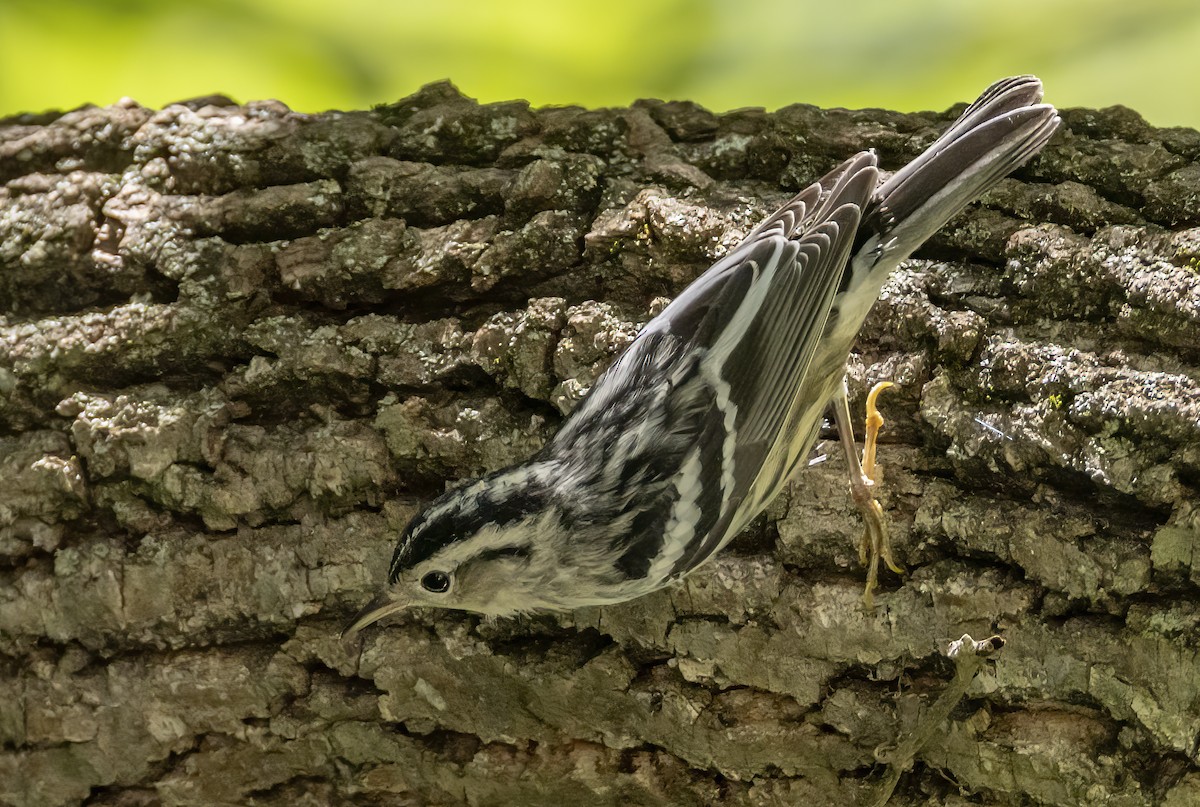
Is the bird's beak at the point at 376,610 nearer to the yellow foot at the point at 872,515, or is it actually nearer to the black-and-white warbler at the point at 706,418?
the black-and-white warbler at the point at 706,418

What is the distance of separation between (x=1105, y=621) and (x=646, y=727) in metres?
1.04

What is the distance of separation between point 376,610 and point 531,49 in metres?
1.67

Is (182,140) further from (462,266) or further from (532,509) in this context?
(532,509)

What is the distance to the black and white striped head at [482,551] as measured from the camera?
2170mm

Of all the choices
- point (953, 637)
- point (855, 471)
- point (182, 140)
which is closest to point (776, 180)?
point (855, 471)

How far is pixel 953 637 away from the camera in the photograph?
2.17 m

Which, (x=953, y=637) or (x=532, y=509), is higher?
(x=532, y=509)

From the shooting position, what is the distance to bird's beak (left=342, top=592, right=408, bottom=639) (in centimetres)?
224

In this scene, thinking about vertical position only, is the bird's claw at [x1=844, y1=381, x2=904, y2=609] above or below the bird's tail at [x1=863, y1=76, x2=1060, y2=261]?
below

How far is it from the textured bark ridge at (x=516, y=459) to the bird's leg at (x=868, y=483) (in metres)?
0.04

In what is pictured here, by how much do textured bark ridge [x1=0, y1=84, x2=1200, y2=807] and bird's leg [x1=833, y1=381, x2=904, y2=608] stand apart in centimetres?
4

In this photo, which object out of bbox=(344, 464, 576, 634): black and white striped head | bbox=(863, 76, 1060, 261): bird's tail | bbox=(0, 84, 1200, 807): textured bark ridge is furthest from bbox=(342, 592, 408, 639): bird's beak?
bbox=(863, 76, 1060, 261): bird's tail

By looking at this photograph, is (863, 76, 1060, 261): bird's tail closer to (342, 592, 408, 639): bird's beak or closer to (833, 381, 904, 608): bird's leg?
(833, 381, 904, 608): bird's leg

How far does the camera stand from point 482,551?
2.27 metres
